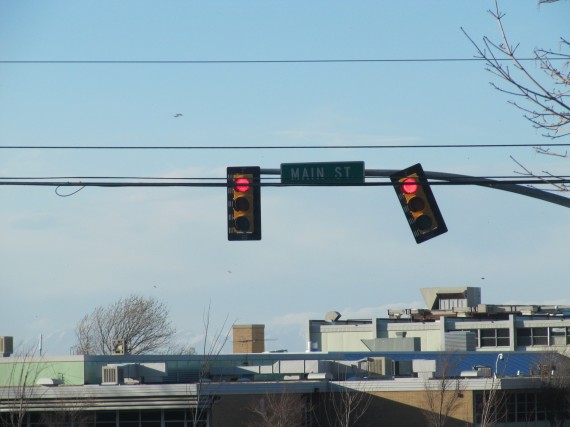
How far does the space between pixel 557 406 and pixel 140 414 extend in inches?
820

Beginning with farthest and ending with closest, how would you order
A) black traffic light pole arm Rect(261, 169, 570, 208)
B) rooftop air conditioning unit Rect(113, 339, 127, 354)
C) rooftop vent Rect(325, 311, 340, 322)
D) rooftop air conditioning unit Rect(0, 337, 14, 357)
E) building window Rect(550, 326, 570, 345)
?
rooftop vent Rect(325, 311, 340, 322) < building window Rect(550, 326, 570, 345) < rooftop air conditioning unit Rect(113, 339, 127, 354) < rooftop air conditioning unit Rect(0, 337, 14, 357) < black traffic light pole arm Rect(261, 169, 570, 208)

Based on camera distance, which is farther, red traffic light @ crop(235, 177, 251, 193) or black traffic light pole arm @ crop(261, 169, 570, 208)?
red traffic light @ crop(235, 177, 251, 193)

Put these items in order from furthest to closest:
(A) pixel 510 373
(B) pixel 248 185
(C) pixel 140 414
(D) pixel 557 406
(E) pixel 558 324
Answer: (E) pixel 558 324 < (A) pixel 510 373 < (D) pixel 557 406 < (C) pixel 140 414 < (B) pixel 248 185

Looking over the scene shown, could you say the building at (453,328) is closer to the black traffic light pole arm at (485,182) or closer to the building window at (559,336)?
the building window at (559,336)

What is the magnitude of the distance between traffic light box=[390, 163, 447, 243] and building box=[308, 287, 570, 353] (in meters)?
57.0

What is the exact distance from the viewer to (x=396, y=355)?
61.4 meters

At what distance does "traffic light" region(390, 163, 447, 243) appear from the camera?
53.5ft

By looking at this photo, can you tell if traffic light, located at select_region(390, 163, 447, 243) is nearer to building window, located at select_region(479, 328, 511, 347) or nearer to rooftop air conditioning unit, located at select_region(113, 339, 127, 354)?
rooftop air conditioning unit, located at select_region(113, 339, 127, 354)

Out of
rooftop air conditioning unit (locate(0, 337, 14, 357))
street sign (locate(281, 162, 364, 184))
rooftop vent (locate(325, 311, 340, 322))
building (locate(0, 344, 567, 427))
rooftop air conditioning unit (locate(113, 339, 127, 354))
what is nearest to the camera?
street sign (locate(281, 162, 364, 184))

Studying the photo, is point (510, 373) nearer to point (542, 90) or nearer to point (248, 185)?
point (248, 185)

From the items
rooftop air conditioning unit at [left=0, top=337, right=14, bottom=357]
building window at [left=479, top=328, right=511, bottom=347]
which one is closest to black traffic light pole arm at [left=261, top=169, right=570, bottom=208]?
rooftop air conditioning unit at [left=0, top=337, right=14, bottom=357]

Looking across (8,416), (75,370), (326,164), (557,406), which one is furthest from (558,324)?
(326,164)

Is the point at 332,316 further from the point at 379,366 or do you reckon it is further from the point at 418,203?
the point at 418,203

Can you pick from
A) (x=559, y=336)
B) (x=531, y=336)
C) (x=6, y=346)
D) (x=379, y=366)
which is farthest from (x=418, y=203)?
Answer: (x=531, y=336)
